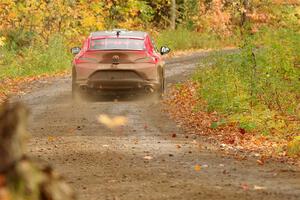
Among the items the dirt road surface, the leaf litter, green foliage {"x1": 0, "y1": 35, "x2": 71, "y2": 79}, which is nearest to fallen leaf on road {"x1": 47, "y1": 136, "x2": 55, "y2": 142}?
the dirt road surface

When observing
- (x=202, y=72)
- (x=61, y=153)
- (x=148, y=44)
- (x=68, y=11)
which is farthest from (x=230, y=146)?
(x=68, y=11)

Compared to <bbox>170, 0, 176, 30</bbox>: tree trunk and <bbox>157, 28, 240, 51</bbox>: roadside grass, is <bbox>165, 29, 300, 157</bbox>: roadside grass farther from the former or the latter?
<bbox>170, 0, 176, 30</bbox>: tree trunk

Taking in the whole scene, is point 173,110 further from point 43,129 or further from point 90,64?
point 43,129

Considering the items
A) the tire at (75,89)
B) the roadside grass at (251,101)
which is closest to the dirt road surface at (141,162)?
the roadside grass at (251,101)

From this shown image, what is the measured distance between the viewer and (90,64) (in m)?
18.0

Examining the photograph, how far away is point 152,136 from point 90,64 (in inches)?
187

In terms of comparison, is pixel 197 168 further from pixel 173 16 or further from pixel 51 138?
pixel 173 16

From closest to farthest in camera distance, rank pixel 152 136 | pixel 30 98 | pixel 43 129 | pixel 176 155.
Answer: pixel 176 155, pixel 152 136, pixel 43 129, pixel 30 98

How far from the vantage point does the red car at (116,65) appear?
1794cm

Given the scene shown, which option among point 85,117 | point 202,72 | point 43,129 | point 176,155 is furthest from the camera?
point 202,72

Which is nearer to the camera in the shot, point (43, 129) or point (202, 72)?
point (43, 129)

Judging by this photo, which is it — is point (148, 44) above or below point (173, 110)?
above

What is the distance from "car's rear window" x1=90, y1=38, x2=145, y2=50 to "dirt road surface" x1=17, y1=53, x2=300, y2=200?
137cm

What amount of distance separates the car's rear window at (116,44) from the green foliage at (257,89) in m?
1.89
